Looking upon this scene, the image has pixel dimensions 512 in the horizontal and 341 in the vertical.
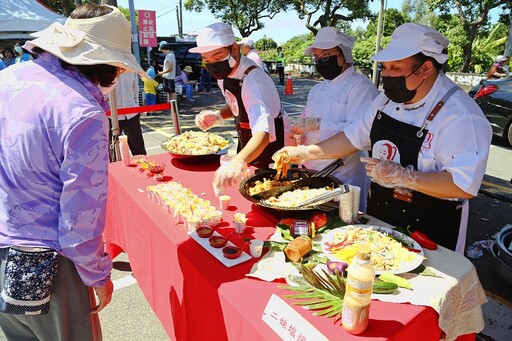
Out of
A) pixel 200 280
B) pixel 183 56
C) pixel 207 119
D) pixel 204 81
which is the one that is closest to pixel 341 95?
pixel 207 119

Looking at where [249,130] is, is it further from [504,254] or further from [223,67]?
[504,254]

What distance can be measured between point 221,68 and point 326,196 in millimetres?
1329

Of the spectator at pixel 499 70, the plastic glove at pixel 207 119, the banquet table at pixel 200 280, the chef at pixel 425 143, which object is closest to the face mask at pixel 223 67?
the plastic glove at pixel 207 119

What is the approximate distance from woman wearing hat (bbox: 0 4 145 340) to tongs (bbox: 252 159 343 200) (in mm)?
926

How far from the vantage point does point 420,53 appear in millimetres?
1822

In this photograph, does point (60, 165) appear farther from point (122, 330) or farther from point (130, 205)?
point (122, 330)

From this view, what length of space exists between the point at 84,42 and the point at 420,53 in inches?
61.0

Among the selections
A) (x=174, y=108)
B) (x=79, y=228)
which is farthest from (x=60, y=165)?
(x=174, y=108)

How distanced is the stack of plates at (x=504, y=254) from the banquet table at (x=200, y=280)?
59.8 inches

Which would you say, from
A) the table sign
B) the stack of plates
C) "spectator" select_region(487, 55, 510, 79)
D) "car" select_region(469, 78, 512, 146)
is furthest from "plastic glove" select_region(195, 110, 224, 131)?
"spectator" select_region(487, 55, 510, 79)

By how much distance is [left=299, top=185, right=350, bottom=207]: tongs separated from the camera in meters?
1.83

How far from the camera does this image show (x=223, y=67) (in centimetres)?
264

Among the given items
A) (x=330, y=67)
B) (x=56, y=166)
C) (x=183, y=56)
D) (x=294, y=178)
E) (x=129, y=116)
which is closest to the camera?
(x=56, y=166)

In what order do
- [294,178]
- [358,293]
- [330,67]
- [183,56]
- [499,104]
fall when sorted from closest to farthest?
[358,293], [294,178], [330,67], [499,104], [183,56]
